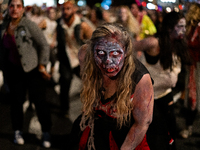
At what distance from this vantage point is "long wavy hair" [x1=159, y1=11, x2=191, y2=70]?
2799 millimetres

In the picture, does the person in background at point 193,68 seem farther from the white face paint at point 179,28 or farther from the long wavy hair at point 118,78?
the long wavy hair at point 118,78

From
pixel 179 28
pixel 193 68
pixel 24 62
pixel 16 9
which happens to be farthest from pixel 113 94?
pixel 193 68

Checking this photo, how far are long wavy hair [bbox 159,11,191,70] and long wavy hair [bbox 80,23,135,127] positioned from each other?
3.31 feet

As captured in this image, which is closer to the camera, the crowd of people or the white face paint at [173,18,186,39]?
the crowd of people

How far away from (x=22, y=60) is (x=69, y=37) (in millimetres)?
1129

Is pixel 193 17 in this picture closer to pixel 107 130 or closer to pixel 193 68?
pixel 193 68

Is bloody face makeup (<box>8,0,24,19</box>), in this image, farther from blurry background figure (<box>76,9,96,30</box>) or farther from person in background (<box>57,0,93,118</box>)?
blurry background figure (<box>76,9,96,30</box>)

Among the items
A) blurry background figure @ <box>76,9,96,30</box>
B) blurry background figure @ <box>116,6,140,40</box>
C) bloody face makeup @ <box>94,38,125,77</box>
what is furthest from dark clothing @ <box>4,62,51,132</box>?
blurry background figure @ <box>116,6,140,40</box>

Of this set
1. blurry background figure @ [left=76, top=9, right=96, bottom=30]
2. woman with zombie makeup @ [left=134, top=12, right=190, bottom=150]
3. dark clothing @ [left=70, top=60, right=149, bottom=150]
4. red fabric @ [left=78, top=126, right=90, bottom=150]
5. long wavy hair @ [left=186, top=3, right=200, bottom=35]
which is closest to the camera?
dark clothing @ [left=70, top=60, right=149, bottom=150]

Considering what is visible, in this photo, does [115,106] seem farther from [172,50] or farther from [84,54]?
[172,50]

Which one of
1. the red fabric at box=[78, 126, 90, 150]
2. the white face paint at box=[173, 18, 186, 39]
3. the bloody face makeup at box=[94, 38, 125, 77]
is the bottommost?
the red fabric at box=[78, 126, 90, 150]

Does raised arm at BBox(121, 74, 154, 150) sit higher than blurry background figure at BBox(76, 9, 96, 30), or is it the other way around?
raised arm at BBox(121, 74, 154, 150)

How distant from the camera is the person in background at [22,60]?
329cm

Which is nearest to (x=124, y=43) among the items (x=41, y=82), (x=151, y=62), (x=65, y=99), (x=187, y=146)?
(x=151, y=62)
